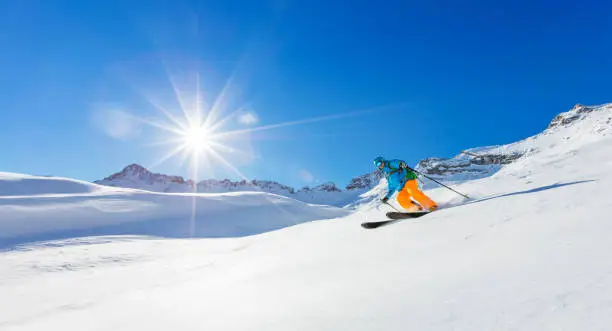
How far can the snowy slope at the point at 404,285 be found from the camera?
2262 millimetres

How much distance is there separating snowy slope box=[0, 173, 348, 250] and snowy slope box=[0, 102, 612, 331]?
11465 millimetres

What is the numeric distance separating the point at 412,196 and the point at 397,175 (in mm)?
733

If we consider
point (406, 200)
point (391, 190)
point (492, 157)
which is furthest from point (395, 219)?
point (492, 157)

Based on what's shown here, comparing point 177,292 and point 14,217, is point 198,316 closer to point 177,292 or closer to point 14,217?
point 177,292

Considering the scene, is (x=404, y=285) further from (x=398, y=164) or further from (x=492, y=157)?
(x=492, y=157)

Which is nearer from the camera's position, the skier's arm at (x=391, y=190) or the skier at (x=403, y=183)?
the skier at (x=403, y=183)

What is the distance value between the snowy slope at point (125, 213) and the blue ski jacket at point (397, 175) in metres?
15.5

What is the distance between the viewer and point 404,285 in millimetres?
3164

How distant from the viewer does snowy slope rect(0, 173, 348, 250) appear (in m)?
17.5

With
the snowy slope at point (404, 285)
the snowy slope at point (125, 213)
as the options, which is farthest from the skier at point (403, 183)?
the snowy slope at point (125, 213)

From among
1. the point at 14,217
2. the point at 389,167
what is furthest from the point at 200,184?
the point at 389,167

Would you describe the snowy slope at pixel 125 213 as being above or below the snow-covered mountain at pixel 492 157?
below

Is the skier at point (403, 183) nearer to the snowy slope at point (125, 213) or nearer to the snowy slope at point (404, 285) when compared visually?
the snowy slope at point (404, 285)

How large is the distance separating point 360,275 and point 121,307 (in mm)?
3672
